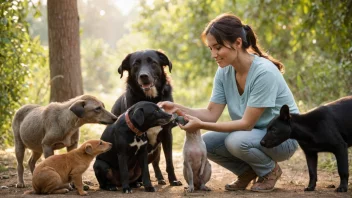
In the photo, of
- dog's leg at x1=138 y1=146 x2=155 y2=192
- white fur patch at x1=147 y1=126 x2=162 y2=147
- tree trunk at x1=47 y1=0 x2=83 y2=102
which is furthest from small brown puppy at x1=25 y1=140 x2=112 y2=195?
tree trunk at x1=47 y1=0 x2=83 y2=102

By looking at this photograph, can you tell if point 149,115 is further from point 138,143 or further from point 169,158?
point 169,158

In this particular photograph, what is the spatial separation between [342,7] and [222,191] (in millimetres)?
4231

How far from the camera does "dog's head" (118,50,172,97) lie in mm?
6094

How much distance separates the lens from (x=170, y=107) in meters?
5.82

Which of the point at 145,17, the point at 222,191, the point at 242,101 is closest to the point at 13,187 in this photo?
the point at 222,191

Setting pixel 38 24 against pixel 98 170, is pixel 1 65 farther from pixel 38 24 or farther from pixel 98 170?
pixel 38 24

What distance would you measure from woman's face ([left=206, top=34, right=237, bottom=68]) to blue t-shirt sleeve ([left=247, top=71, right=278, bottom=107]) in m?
0.36

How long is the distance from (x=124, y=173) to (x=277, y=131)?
65.4 inches

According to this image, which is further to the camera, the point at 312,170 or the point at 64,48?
the point at 64,48

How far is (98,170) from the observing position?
580 cm

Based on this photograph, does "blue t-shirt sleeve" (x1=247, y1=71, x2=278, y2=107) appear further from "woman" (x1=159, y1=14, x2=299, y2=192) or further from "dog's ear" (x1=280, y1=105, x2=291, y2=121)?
"dog's ear" (x1=280, y1=105, x2=291, y2=121)

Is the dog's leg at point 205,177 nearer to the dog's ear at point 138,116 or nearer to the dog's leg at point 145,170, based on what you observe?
the dog's leg at point 145,170

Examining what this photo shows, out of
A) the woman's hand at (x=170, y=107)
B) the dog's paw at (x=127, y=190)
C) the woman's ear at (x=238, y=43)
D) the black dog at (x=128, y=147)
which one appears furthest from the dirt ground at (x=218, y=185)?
the woman's ear at (x=238, y=43)

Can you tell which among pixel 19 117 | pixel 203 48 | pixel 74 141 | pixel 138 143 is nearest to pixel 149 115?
pixel 138 143
